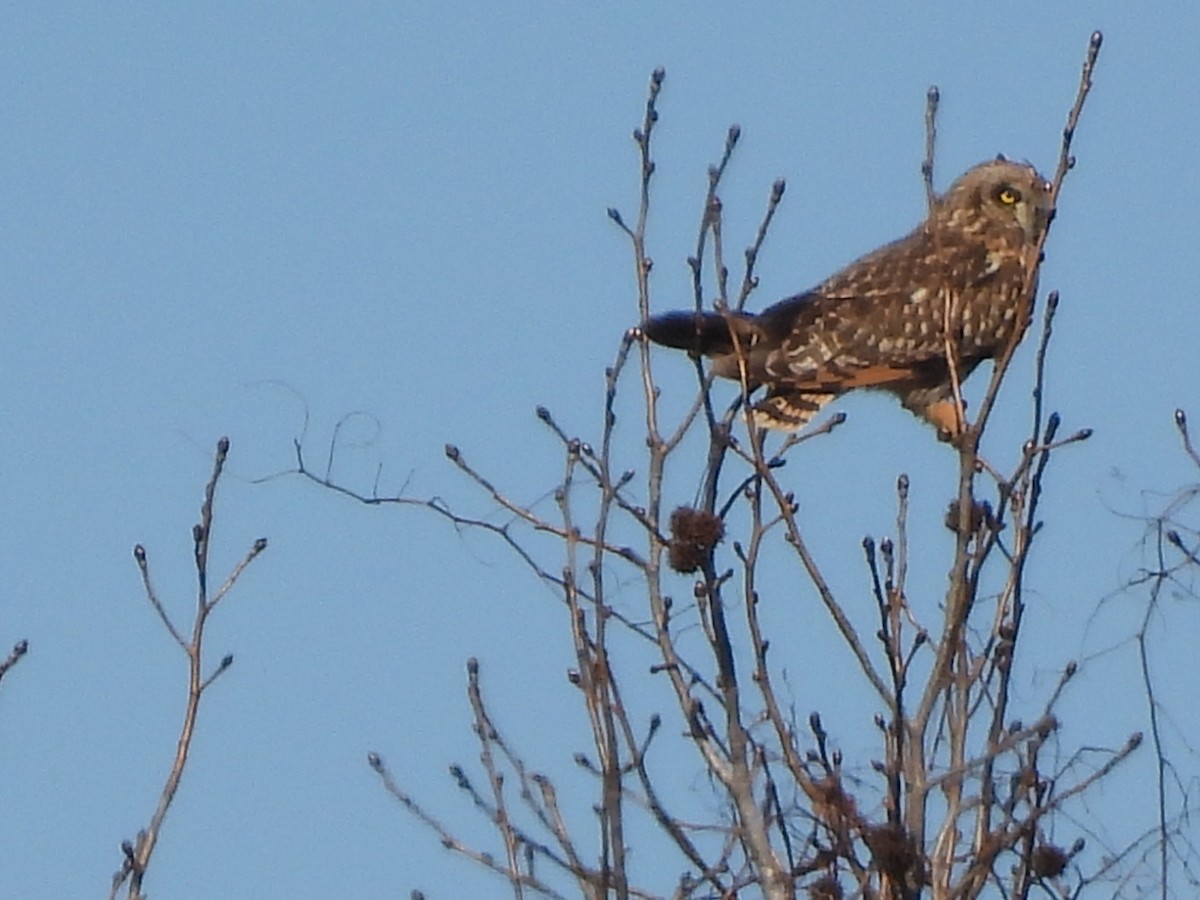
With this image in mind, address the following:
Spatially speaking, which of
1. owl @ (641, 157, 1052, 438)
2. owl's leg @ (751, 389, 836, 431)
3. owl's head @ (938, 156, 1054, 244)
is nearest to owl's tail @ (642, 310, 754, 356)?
owl @ (641, 157, 1052, 438)

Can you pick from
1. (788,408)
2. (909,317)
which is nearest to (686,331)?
(788,408)

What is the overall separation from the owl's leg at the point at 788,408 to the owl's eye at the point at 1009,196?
127 centimetres

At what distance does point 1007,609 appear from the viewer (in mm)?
4227

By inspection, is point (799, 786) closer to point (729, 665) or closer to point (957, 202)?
point (729, 665)

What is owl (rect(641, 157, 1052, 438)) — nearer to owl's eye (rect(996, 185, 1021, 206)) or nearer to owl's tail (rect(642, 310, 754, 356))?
owl's eye (rect(996, 185, 1021, 206))

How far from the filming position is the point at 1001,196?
7848mm

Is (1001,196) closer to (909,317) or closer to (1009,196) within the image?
(1009,196)

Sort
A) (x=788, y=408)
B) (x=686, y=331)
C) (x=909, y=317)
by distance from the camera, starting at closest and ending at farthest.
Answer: (x=686, y=331), (x=788, y=408), (x=909, y=317)

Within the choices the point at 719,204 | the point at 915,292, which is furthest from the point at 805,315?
the point at 719,204

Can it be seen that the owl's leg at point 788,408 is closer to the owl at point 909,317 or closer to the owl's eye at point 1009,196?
the owl at point 909,317

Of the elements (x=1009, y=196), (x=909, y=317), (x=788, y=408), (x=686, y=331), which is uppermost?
(x=1009, y=196)

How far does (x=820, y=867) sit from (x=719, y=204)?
1.22 meters

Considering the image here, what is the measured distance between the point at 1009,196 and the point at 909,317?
2.88ft

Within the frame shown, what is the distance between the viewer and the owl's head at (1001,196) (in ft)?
25.4
